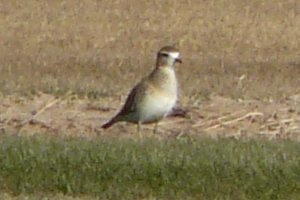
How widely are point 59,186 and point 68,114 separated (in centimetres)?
348

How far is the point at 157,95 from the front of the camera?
10586 mm

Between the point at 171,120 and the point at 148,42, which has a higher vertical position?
the point at 171,120

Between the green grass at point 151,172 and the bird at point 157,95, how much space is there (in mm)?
1057

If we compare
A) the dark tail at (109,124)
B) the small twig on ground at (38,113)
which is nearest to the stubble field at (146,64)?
the small twig on ground at (38,113)

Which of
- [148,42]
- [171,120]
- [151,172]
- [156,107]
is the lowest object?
[148,42]

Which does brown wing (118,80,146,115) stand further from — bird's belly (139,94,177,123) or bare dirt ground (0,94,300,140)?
bare dirt ground (0,94,300,140)

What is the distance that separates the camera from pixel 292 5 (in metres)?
27.6

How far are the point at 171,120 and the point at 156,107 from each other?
5.66 feet

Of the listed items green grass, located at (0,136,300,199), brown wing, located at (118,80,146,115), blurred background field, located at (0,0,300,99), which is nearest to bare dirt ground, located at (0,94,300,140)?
brown wing, located at (118,80,146,115)

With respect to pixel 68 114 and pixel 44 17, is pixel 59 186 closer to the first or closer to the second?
pixel 68 114

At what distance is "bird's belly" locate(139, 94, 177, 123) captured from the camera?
34.5ft

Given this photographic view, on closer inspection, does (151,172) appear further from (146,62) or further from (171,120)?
(146,62)

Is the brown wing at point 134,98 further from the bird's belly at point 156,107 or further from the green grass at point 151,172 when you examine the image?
the green grass at point 151,172

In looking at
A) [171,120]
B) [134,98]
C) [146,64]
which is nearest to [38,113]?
[171,120]
